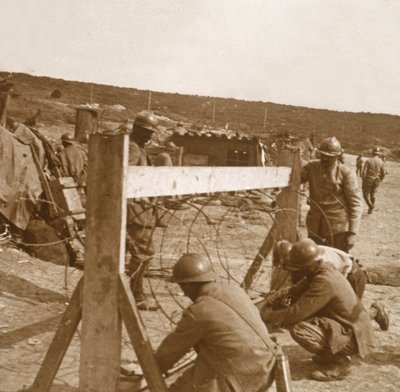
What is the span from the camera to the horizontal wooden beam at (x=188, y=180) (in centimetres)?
351

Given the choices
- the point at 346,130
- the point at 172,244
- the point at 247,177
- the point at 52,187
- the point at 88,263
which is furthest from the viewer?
the point at 346,130

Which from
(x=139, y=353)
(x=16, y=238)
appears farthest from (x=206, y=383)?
(x=16, y=238)

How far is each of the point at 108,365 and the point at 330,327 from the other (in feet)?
7.46

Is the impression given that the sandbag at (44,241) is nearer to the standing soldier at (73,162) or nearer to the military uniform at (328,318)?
the standing soldier at (73,162)

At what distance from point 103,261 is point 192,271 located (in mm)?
Answer: 626

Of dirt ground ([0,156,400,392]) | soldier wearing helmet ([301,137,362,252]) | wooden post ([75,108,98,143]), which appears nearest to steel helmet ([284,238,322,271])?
dirt ground ([0,156,400,392])

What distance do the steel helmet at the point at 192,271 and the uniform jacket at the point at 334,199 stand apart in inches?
143

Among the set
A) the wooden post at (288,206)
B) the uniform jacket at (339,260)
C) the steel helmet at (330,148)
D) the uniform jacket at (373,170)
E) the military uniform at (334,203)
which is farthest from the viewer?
the uniform jacket at (373,170)

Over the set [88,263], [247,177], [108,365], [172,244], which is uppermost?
[247,177]

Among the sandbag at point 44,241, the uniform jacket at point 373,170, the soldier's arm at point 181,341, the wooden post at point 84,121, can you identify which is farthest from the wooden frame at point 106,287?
the uniform jacket at point 373,170

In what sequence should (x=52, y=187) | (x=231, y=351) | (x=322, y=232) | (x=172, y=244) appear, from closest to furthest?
1. (x=231, y=351)
2. (x=322, y=232)
3. (x=52, y=187)
4. (x=172, y=244)

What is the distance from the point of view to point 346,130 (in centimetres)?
6662

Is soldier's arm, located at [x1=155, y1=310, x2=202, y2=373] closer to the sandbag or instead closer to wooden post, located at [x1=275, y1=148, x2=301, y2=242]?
wooden post, located at [x1=275, y1=148, x2=301, y2=242]

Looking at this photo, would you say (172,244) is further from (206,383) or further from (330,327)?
(206,383)
